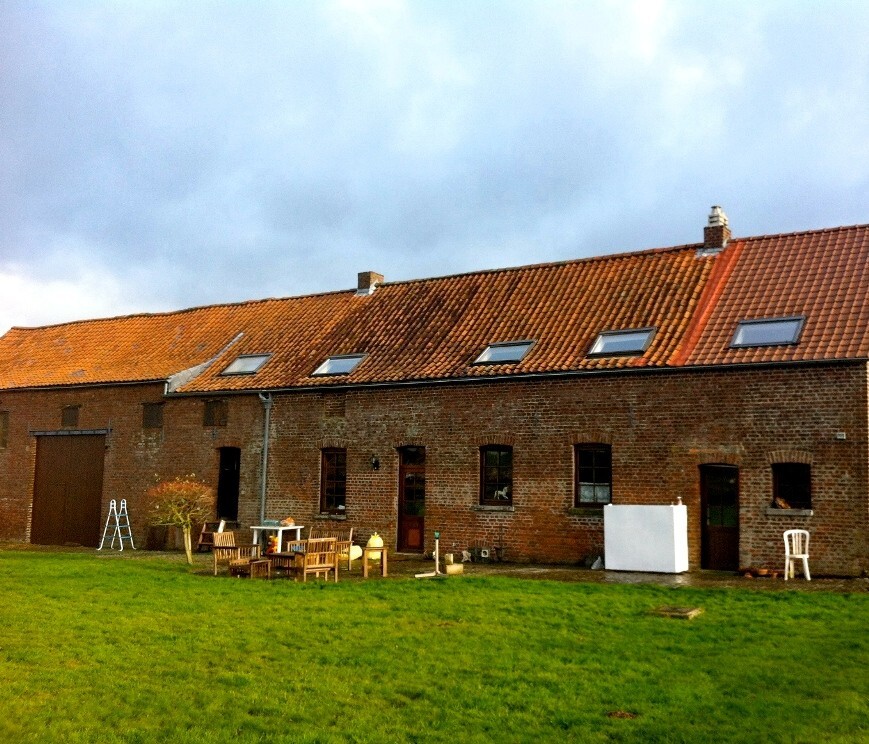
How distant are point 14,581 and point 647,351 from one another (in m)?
12.0

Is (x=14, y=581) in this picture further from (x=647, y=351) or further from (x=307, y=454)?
(x=647, y=351)

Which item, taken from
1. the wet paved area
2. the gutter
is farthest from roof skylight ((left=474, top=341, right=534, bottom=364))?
the wet paved area

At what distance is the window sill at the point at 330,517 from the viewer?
21.1 m

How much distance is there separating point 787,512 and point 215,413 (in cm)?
1411

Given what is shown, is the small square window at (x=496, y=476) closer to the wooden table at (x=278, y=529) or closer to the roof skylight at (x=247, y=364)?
the wooden table at (x=278, y=529)

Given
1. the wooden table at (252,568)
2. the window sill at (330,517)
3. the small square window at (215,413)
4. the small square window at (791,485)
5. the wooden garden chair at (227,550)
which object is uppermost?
the small square window at (215,413)

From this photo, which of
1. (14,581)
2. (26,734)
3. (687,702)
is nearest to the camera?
(26,734)

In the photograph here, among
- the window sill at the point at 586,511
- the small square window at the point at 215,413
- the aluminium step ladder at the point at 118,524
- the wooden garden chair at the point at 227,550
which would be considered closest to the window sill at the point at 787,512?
the window sill at the point at 586,511

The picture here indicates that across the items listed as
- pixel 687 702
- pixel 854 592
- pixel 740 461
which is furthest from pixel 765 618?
pixel 740 461

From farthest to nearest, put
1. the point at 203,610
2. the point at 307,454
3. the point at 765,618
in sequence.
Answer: the point at 307,454 < the point at 203,610 < the point at 765,618

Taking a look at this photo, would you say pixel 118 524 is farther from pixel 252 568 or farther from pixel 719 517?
pixel 719 517

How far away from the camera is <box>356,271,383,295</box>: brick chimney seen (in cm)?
2581

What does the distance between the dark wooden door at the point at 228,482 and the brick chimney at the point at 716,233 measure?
12.4 metres

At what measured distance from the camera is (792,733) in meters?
Answer: 6.59
